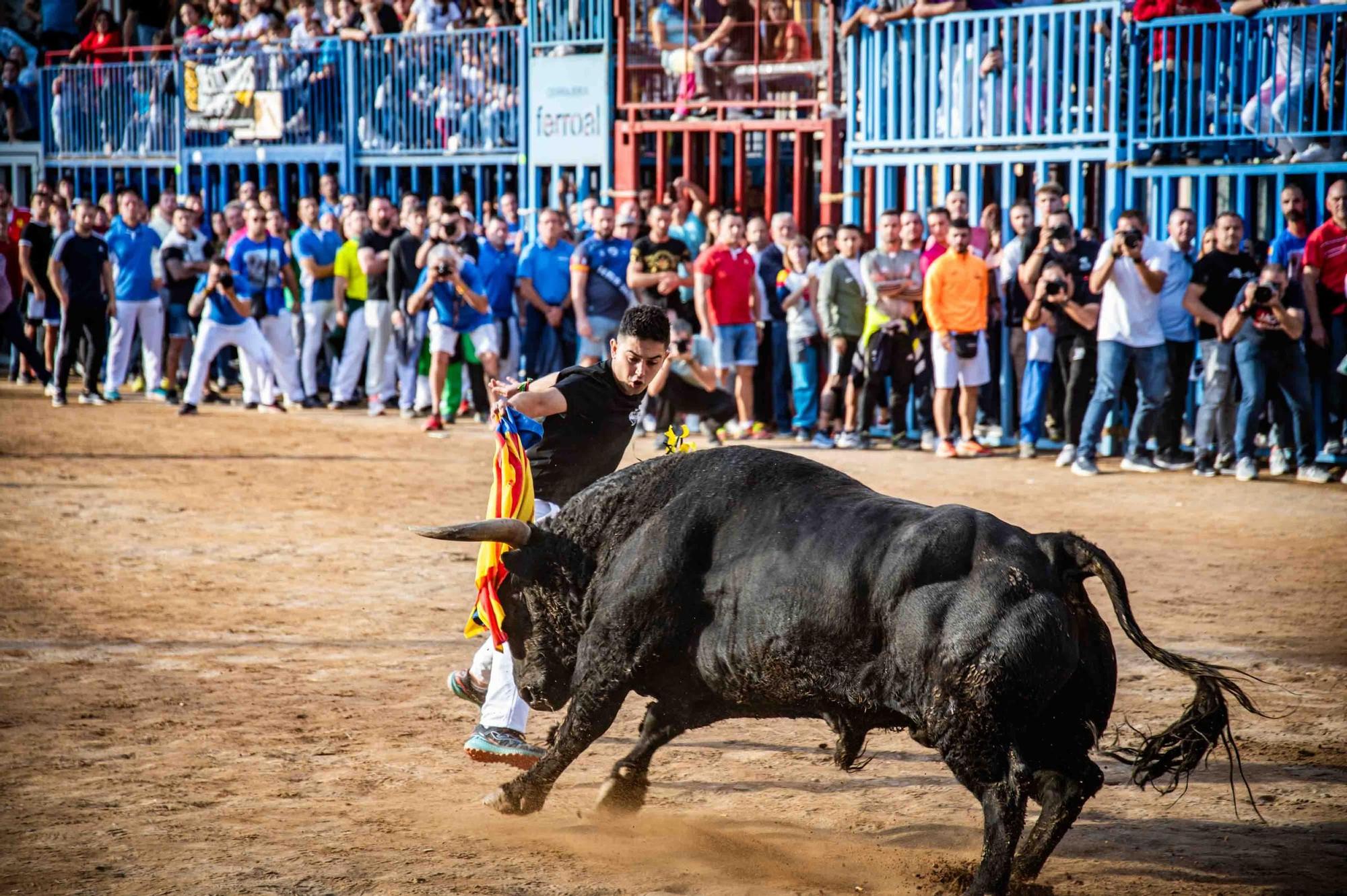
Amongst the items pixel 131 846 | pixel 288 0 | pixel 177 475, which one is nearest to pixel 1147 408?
pixel 177 475

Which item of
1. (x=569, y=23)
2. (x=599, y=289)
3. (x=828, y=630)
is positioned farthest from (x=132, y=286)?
(x=828, y=630)

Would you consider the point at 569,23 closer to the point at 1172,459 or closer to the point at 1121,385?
the point at 1121,385

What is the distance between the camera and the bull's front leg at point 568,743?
5.25 m

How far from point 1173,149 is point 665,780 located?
10010mm

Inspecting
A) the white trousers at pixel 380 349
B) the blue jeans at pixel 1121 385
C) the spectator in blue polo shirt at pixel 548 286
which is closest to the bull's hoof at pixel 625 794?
the blue jeans at pixel 1121 385

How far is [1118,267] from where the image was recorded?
1278cm

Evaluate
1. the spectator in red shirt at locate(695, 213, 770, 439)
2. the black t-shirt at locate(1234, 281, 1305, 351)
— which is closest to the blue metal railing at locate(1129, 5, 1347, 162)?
the black t-shirt at locate(1234, 281, 1305, 351)

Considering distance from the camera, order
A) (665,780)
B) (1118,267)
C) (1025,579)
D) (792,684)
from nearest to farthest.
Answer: (1025,579) → (792,684) → (665,780) → (1118,267)

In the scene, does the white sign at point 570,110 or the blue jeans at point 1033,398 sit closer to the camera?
the blue jeans at point 1033,398

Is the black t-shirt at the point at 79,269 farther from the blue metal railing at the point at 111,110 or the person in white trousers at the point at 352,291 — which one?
the blue metal railing at the point at 111,110

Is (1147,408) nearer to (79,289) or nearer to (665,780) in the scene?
(665,780)

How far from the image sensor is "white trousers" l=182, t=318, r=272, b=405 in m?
16.3

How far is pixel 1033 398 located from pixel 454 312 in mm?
5695

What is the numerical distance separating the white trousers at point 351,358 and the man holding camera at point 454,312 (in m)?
1.84
